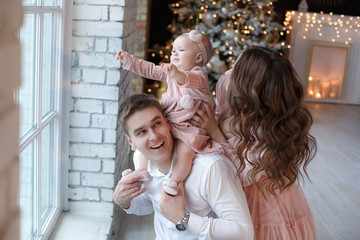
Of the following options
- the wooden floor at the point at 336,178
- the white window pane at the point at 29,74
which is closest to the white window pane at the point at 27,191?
the white window pane at the point at 29,74

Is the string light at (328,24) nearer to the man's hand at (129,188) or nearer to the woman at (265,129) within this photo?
the woman at (265,129)

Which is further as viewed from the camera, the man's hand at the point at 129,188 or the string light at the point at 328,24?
the string light at the point at 328,24

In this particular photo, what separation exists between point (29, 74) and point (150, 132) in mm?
542

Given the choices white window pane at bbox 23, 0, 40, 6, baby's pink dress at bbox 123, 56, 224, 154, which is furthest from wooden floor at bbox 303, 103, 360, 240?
white window pane at bbox 23, 0, 40, 6

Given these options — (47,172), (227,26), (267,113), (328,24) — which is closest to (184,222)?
(267,113)

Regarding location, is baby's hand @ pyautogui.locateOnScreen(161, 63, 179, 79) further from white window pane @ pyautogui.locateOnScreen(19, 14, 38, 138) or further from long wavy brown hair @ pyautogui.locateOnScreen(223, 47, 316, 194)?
Answer: white window pane @ pyautogui.locateOnScreen(19, 14, 38, 138)

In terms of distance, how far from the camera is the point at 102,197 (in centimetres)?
284

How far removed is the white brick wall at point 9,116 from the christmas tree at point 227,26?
5.72m

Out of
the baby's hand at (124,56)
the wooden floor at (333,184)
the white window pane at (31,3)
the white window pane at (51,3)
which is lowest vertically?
the wooden floor at (333,184)

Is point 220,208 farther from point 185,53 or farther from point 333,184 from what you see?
point 333,184

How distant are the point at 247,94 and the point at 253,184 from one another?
1.56 ft

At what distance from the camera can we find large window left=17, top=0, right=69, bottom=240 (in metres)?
1.83

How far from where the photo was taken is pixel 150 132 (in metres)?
1.78

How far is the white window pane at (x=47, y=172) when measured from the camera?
2.30 metres
